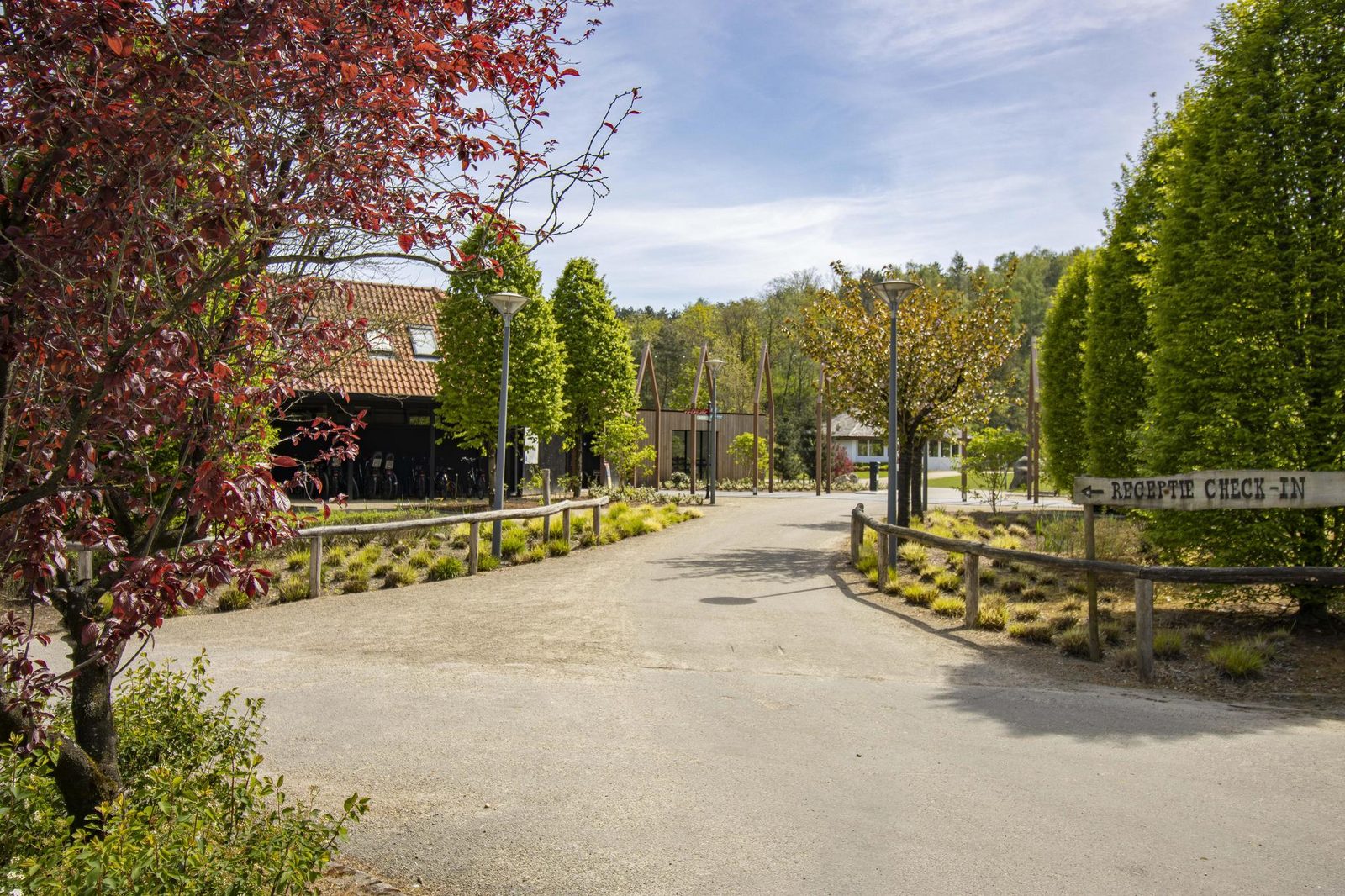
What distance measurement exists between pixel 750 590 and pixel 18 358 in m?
11.1

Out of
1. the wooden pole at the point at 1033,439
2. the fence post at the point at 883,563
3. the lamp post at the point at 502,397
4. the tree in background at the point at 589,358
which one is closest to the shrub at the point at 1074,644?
the fence post at the point at 883,563

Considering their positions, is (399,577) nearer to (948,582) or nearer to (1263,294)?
(948,582)

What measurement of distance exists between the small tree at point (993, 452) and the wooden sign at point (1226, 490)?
1819 cm

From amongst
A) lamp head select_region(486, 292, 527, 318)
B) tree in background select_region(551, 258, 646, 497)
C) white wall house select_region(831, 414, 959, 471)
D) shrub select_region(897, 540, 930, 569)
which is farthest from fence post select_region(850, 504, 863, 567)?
white wall house select_region(831, 414, 959, 471)

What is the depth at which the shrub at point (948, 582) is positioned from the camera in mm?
13914

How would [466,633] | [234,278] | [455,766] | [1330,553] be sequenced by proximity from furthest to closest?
[466,633], [1330,553], [455,766], [234,278]

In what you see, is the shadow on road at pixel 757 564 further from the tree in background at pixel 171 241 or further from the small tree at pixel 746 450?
the small tree at pixel 746 450

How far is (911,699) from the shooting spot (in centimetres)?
803

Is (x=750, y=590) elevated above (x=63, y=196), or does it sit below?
below

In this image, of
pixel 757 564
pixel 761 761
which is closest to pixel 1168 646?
pixel 761 761

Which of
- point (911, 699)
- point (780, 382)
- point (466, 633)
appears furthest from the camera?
point (780, 382)

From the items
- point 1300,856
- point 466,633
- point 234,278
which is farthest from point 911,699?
point 234,278

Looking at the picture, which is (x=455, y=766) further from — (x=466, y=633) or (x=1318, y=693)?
(x=1318, y=693)

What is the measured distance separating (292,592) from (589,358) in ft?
Answer: 64.5
